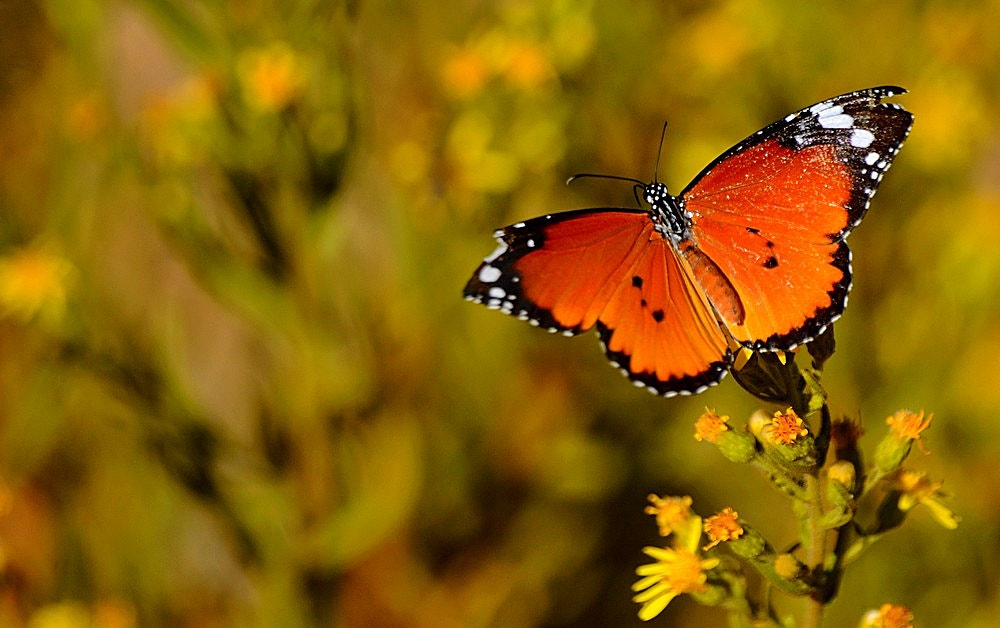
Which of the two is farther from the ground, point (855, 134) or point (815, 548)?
point (855, 134)

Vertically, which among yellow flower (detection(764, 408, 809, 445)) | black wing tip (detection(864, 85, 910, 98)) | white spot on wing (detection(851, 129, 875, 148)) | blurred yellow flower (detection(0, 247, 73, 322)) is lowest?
yellow flower (detection(764, 408, 809, 445))

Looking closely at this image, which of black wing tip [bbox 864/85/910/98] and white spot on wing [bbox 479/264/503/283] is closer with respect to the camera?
black wing tip [bbox 864/85/910/98]

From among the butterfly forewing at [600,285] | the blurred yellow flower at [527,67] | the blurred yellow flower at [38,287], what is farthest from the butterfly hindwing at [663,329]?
the blurred yellow flower at [38,287]

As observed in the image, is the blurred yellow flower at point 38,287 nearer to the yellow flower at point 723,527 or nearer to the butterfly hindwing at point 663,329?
the butterfly hindwing at point 663,329

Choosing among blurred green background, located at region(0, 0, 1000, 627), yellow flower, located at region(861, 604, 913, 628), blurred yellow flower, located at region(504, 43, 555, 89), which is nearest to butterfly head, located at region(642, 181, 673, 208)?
yellow flower, located at region(861, 604, 913, 628)

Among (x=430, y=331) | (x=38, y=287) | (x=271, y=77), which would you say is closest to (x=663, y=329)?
(x=271, y=77)

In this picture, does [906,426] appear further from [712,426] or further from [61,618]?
[61,618]

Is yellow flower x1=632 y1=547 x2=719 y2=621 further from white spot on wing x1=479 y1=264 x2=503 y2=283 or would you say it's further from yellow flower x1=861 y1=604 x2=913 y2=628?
white spot on wing x1=479 y1=264 x2=503 y2=283
